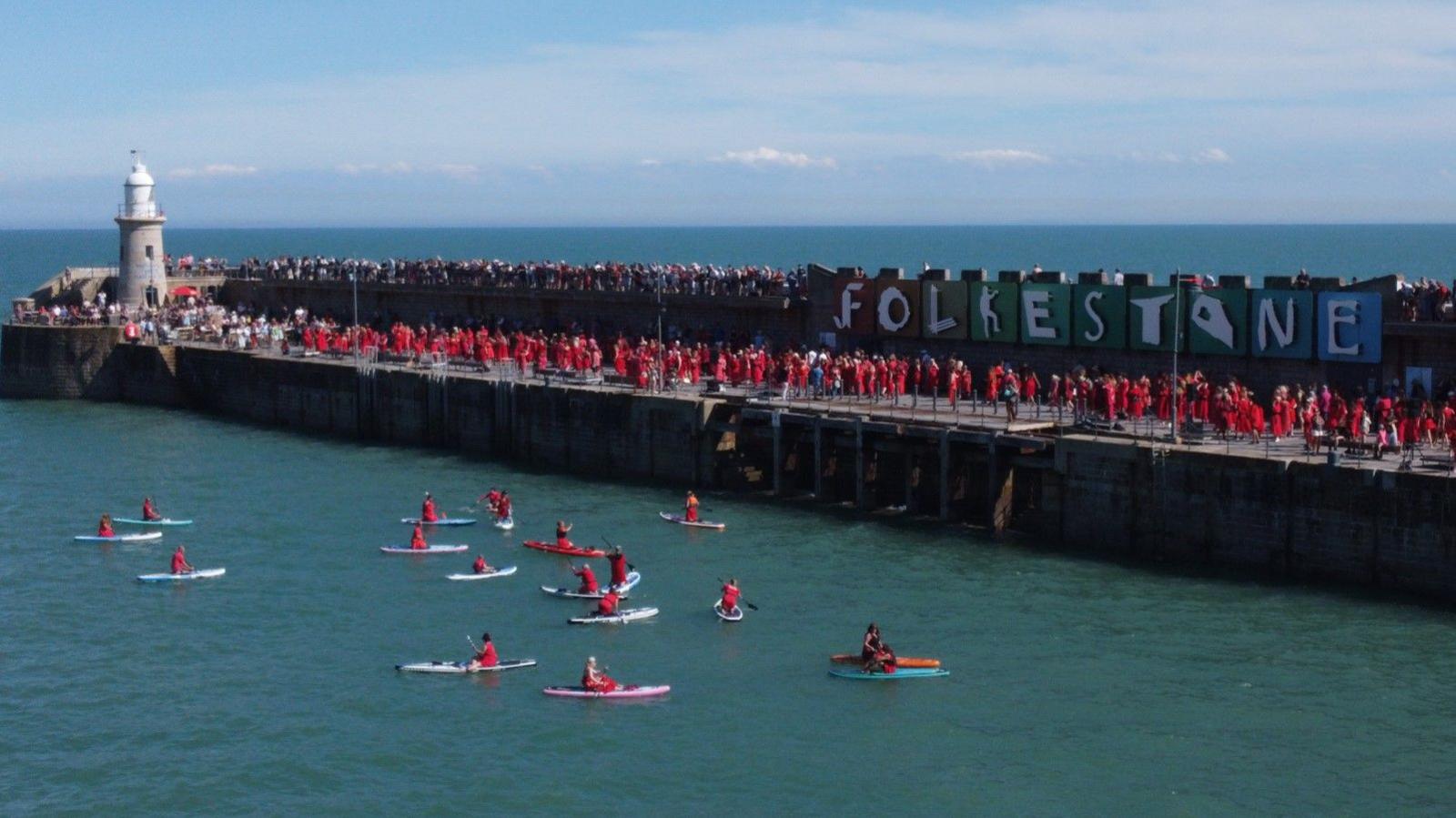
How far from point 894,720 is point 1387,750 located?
831 centimetres

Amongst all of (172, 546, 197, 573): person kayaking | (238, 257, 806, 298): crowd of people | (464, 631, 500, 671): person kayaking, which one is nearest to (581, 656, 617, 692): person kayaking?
(464, 631, 500, 671): person kayaking

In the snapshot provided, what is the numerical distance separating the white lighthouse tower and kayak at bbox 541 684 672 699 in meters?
58.1

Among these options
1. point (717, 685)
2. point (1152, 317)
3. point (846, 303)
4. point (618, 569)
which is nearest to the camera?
point (717, 685)

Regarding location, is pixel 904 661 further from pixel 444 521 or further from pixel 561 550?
pixel 444 521

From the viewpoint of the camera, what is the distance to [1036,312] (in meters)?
53.8

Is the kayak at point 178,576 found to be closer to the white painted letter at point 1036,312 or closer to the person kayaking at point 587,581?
the person kayaking at point 587,581

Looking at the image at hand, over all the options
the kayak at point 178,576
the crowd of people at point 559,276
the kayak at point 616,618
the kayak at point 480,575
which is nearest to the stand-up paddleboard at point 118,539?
the kayak at point 178,576

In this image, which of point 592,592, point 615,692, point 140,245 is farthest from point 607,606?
point 140,245

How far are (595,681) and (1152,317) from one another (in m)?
23.7

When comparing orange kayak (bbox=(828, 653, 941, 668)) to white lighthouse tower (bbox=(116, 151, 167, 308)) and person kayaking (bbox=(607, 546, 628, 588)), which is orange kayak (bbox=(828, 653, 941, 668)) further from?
white lighthouse tower (bbox=(116, 151, 167, 308))

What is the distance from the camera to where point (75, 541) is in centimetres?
4794

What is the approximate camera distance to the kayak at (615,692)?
33344 mm

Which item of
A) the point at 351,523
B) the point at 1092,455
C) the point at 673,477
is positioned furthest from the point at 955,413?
the point at 351,523

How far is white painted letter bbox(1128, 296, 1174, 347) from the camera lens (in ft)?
166
